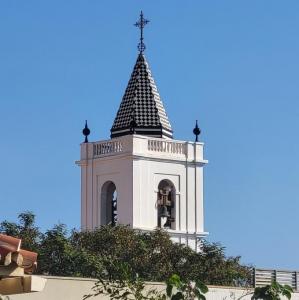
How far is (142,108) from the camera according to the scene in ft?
218

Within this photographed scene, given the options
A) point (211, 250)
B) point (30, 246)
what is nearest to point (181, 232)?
point (211, 250)

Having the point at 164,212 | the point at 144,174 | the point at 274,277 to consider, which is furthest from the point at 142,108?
the point at 274,277

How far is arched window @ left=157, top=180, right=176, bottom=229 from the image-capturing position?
6444cm

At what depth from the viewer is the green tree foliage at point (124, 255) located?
47219 millimetres

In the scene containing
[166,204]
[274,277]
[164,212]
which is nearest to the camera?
[274,277]

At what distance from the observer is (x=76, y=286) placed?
2373 centimetres

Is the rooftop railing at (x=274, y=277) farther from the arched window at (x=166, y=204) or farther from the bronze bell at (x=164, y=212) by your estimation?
the bronze bell at (x=164, y=212)

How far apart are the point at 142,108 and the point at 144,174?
3.57 m

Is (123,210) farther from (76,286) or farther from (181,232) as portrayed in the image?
(76,286)

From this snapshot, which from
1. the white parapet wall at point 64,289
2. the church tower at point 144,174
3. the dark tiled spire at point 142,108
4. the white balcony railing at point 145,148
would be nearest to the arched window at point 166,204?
the church tower at point 144,174

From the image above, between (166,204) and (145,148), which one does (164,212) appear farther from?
(145,148)

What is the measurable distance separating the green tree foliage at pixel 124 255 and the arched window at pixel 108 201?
11759 millimetres

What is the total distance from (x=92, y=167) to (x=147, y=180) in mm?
2493

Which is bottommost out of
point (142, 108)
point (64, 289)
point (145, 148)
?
point (64, 289)
